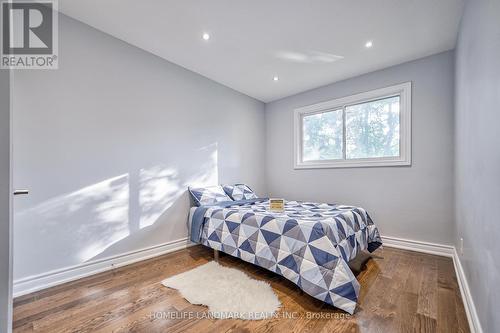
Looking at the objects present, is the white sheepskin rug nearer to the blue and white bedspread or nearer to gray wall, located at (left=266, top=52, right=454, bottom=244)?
the blue and white bedspread

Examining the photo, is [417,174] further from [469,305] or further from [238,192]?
[238,192]

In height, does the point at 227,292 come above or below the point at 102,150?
below

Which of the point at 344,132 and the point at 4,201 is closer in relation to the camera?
the point at 4,201

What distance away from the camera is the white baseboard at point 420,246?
2566 mm

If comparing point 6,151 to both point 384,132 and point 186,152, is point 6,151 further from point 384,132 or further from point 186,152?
point 384,132

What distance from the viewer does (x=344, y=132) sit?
3455 millimetres

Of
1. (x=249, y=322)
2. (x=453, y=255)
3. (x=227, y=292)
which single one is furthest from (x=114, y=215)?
(x=453, y=255)

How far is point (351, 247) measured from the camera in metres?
1.97

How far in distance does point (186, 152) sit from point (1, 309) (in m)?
2.48

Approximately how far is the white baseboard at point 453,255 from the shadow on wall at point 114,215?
2.82 m

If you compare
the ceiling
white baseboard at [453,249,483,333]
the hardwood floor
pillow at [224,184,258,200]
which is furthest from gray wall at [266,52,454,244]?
pillow at [224,184,258,200]

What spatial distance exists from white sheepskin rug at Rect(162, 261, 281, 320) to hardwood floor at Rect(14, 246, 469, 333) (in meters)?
0.06

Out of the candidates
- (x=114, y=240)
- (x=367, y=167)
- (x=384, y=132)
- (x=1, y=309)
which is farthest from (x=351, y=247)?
(x=114, y=240)

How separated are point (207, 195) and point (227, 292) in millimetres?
1406
